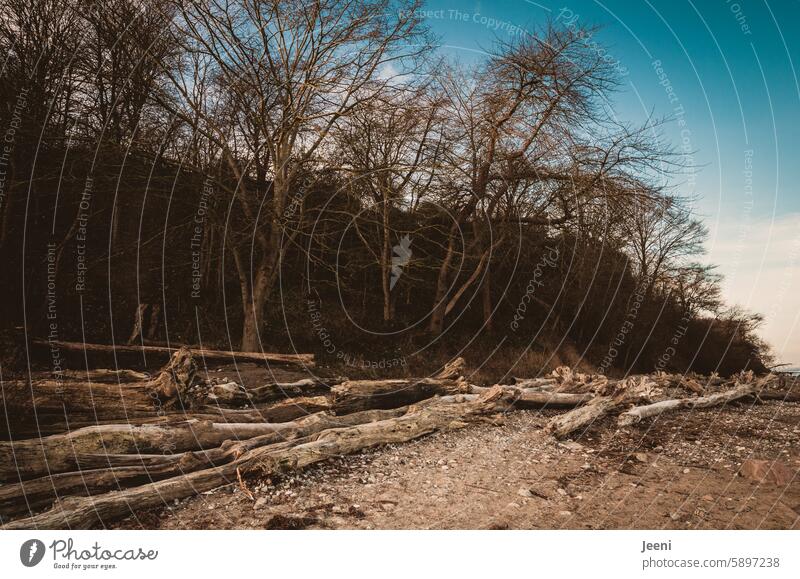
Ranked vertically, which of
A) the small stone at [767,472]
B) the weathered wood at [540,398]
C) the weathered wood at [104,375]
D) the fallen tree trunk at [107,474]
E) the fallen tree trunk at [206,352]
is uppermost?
the small stone at [767,472]

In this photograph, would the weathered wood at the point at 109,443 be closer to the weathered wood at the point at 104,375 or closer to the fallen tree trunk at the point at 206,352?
the weathered wood at the point at 104,375

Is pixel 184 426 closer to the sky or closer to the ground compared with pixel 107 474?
closer to the sky

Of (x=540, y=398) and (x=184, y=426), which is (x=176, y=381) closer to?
(x=184, y=426)

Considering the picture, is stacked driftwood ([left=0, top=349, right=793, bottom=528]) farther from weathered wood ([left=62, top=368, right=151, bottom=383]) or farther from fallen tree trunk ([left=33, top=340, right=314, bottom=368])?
fallen tree trunk ([left=33, top=340, right=314, bottom=368])

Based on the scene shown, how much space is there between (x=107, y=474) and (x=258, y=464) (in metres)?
1.07

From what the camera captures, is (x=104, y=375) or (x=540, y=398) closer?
(x=104, y=375)

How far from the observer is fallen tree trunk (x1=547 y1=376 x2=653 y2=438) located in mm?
4941

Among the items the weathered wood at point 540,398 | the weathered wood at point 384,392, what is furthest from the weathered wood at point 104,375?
the weathered wood at point 540,398

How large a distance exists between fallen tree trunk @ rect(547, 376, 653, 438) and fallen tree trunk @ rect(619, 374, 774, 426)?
21 centimetres

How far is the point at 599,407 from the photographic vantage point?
5590 mm

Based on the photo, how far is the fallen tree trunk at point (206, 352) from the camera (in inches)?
176

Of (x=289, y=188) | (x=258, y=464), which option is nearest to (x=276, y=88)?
(x=289, y=188)

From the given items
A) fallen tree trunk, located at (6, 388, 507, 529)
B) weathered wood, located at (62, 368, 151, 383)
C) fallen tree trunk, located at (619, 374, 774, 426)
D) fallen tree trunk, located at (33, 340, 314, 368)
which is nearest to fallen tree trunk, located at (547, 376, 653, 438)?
fallen tree trunk, located at (619, 374, 774, 426)
